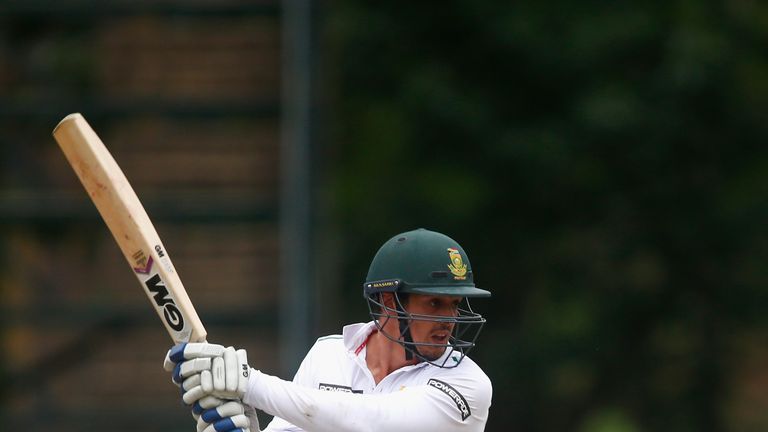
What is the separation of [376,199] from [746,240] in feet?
10.8

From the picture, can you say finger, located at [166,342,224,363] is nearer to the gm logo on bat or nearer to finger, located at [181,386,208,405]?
finger, located at [181,386,208,405]

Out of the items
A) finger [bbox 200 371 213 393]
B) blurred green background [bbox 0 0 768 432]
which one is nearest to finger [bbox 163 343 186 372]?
finger [bbox 200 371 213 393]

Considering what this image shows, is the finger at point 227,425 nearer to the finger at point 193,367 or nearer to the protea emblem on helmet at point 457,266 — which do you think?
the finger at point 193,367

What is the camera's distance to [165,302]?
171 inches

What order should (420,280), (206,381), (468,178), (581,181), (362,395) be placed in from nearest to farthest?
(206,381) → (362,395) → (420,280) → (468,178) → (581,181)

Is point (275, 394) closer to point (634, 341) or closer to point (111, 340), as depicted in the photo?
point (111, 340)

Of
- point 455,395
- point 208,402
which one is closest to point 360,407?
point 455,395

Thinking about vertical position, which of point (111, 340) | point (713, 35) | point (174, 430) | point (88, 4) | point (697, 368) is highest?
point (88, 4)

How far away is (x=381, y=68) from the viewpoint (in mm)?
12734

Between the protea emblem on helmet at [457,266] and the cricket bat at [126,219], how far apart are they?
76 centimetres

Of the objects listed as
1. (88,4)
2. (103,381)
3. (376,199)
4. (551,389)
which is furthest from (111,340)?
(551,389)

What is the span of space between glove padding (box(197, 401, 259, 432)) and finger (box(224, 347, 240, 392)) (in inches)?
2.4

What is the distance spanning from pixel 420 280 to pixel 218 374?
0.66m

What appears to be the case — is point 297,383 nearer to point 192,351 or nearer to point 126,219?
point 192,351
